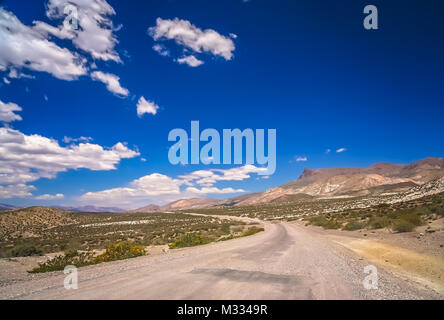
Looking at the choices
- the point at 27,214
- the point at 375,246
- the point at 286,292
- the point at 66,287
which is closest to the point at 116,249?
the point at 66,287

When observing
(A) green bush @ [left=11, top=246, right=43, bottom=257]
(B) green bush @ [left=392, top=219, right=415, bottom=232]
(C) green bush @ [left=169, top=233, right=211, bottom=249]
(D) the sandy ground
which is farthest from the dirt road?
(A) green bush @ [left=11, top=246, right=43, bottom=257]

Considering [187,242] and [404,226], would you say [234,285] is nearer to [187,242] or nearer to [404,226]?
[187,242]

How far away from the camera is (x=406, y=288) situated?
686 centimetres

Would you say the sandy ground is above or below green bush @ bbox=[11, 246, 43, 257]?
above

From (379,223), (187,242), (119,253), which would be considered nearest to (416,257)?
(379,223)

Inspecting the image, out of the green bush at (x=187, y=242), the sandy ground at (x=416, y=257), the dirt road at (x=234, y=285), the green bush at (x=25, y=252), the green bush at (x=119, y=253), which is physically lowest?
the green bush at (x=25, y=252)

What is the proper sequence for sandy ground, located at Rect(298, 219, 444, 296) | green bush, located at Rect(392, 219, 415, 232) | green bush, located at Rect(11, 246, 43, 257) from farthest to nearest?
1. green bush, located at Rect(11, 246, 43, 257)
2. green bush, located at Rect(392, 219, 415, 232)
3. sandy ground, located at Rect(298, 219, 444, 296)

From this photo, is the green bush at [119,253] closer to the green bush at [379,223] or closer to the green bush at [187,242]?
the green bush at [187,242]

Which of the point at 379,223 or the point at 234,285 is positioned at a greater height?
the point at 234,285

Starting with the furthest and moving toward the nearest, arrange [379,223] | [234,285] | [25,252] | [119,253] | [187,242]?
[379,223] → [25,252] → [187,242] → [119,253] → [234,285]

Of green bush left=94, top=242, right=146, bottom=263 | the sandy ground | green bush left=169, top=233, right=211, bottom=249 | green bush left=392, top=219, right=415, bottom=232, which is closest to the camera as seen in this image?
the sandy ground

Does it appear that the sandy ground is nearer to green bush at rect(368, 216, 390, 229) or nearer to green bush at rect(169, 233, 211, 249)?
green bush at rect(368, 216, 390, 229)

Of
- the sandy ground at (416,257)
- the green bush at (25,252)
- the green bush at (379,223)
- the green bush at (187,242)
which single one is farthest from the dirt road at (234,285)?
the green bush at (25,252)
